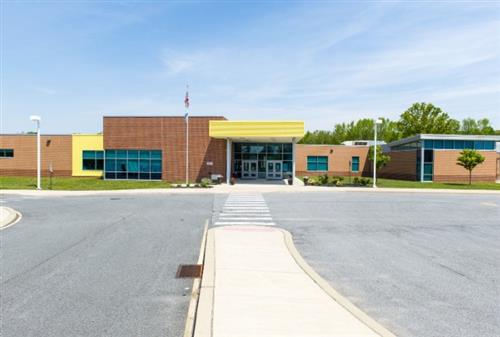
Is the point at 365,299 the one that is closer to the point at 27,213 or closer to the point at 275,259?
the point at 275,259

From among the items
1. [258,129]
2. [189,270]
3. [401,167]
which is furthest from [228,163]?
[189,270]

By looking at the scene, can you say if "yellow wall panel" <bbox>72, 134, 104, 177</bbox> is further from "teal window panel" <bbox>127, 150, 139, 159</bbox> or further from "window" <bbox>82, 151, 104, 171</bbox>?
"teal window panel" <bbox>127, 150, 139, 159</bbox>

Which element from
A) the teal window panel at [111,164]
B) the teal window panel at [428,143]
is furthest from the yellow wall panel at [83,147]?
the teal window panel at [428,143]

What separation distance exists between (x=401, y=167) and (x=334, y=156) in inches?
357

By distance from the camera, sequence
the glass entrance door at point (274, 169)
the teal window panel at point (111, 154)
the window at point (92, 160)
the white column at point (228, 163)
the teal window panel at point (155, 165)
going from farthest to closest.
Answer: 1. the window at point (92, 160)
2. the glass entrance door at point (274, 169)
3. the teal window panel at point (111, 154)
4. the teal window panel at point (155, 165)
5. the white column at point (228, 163)

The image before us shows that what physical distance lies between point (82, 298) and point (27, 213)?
12.8 metres

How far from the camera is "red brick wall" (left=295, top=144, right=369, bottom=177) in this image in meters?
51.7

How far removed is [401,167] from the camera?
47.1m

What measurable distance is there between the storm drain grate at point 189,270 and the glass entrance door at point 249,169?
3387 centimetres

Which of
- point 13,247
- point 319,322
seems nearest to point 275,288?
point 319,322

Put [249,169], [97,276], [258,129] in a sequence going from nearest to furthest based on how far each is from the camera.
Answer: [97,276]
[258,129]
[249,169]

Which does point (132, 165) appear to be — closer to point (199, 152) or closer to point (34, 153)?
point (199, 152)

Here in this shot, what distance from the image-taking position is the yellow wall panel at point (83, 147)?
4328 centimetres

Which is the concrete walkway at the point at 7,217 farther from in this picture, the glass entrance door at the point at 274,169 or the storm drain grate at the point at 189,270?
the glass entrance door at the point at 274,169
